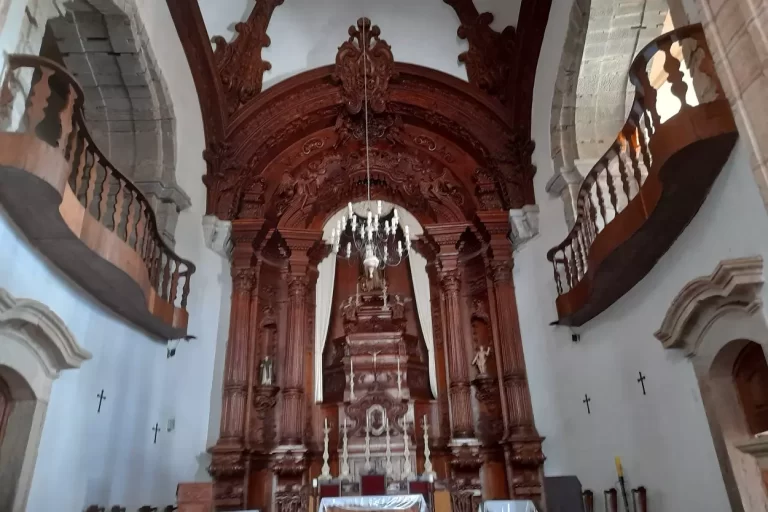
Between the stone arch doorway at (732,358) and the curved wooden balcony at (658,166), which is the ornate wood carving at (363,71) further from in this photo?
the stone arch doorway at (732,358)

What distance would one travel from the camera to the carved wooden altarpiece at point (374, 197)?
24.0 ft

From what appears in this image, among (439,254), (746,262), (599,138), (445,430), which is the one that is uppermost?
(599,138)

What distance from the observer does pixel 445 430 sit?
25.4 feet

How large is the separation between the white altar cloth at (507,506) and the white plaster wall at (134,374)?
3532 mm

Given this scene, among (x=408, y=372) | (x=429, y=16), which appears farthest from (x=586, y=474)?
(x=429, y=16)

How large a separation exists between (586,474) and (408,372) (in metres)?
2.74

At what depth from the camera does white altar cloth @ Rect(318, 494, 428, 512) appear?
559 centimetres

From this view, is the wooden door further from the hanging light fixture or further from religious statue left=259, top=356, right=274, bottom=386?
religious statue left=259, top=356, right=274, bottom=386

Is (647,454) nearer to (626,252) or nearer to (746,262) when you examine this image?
(626,252)

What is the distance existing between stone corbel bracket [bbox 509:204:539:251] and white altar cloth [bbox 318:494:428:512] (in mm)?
4039

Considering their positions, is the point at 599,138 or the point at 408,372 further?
the point at 408,372

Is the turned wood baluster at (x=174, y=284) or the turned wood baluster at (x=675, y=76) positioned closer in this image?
the turned wood baluster at (x=675, y=76)

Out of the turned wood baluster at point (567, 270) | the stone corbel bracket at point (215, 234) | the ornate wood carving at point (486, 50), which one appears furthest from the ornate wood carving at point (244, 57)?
the turned wood baluster at point (567, 270)

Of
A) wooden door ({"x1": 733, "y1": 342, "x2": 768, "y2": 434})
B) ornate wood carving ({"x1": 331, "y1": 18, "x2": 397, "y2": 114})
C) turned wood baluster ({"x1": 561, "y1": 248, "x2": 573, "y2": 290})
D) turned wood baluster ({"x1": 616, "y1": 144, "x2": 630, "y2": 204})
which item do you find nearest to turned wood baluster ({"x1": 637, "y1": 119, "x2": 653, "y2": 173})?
turned wood baluster ({"x1": 616, "y1": 144, "x2": 630, "y2": 204})
